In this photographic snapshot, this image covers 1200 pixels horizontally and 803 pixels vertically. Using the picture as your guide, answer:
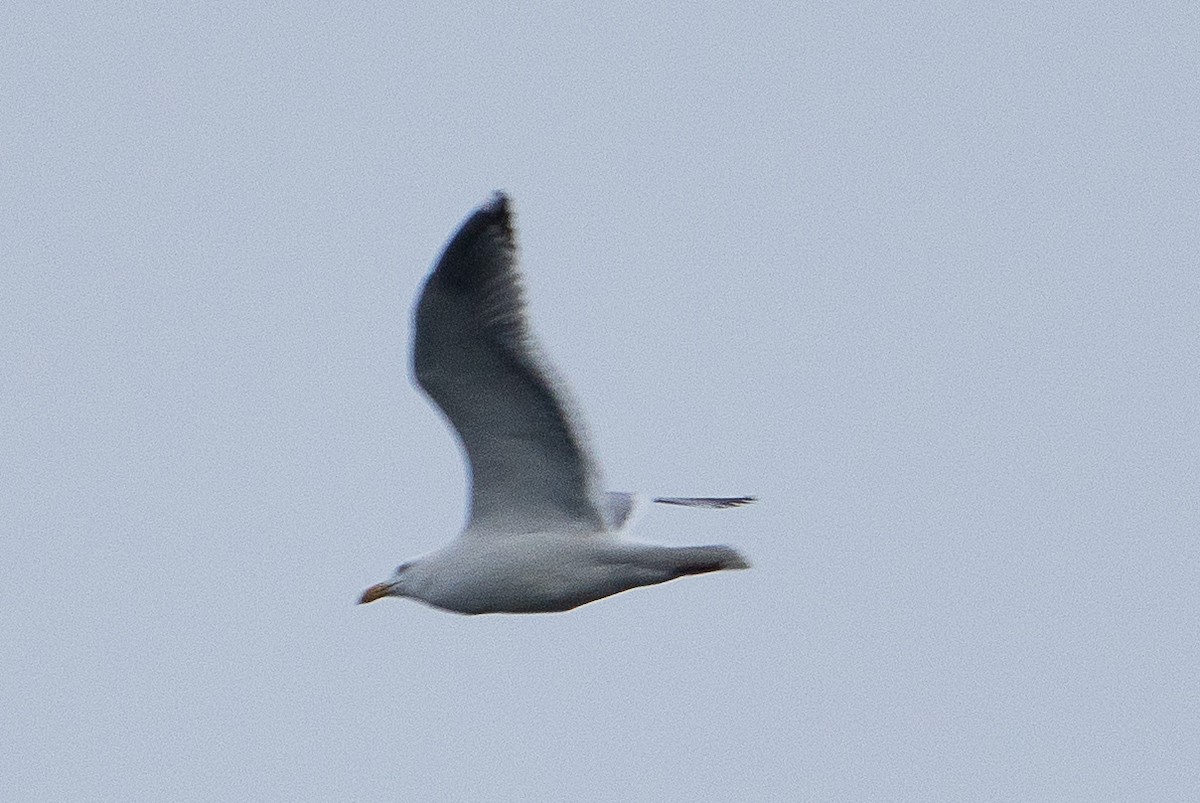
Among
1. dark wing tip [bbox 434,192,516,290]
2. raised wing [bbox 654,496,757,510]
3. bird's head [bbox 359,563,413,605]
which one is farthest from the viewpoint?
raised wing [bbox 654,496,757,510]

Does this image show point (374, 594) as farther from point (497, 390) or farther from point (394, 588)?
point (497, 390)

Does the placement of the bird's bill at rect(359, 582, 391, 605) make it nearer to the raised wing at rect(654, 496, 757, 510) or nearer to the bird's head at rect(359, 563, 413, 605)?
→ the bird's head at rect(359, 563, 413, 605)

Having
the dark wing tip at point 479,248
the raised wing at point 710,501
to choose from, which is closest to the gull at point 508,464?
the dark wing tip at point 479,248

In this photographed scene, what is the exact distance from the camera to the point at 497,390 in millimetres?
13312

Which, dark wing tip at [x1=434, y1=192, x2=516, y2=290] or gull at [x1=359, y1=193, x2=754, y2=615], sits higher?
dark wing tip at [x1=434, y1=192, x2=516, y2=290]

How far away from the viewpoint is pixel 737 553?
44.0ft

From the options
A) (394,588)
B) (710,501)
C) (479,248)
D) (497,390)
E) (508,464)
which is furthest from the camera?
(710,501)

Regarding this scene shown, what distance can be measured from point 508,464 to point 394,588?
133 cm

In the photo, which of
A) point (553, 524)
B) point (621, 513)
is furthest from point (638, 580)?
point (621, 513)

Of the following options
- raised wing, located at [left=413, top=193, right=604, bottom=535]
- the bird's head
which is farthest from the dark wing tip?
the bird's head

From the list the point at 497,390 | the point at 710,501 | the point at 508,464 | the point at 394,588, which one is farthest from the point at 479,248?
the point at 710,501

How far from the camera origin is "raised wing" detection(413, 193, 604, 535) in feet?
42.7

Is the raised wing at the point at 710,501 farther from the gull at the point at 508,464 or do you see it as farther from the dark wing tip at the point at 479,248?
the dark wing tip at the point at 479,248

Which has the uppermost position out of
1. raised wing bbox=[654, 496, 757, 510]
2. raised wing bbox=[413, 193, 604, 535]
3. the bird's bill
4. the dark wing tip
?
the dark wing tip
